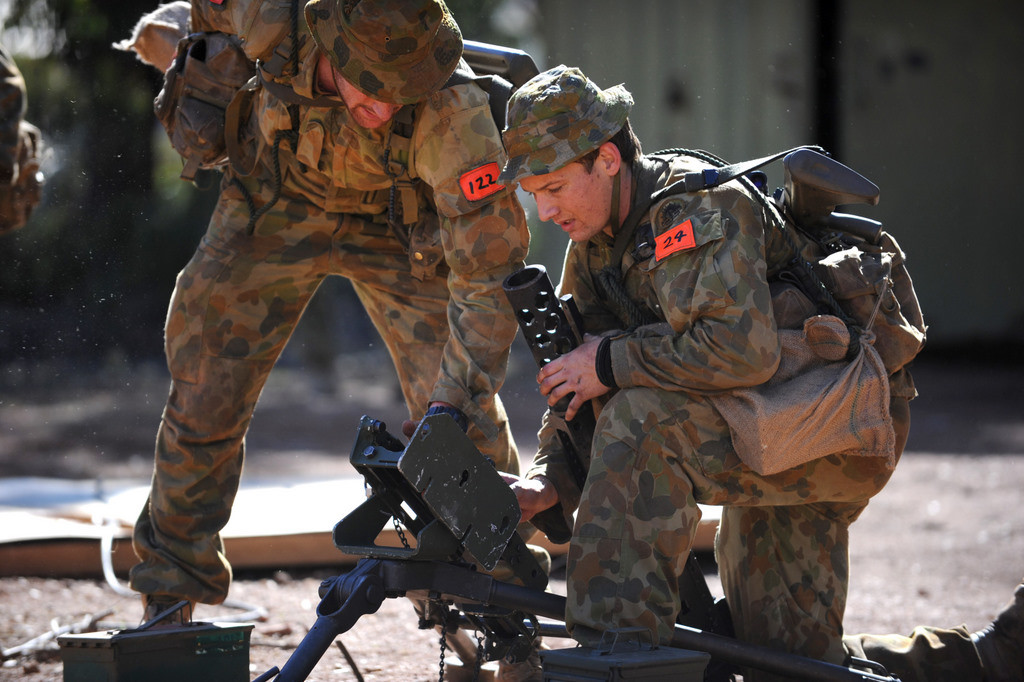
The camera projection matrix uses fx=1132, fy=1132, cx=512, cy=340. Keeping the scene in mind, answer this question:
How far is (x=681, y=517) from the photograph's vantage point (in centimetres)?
255

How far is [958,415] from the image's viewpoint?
9.32 m

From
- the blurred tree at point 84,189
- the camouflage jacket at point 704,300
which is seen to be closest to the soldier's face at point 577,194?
the camouflage jacket at point 704,300

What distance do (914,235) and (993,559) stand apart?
591 centimetres

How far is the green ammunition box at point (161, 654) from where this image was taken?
2.62m

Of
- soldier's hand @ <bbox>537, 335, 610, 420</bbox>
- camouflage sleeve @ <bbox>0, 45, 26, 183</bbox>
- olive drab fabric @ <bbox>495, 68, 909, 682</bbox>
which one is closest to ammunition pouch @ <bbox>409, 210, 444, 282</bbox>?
olive drab fabric @ <bbox>495, 68, 909, 682</bbox>

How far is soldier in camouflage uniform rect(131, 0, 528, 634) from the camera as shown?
2.95 meters

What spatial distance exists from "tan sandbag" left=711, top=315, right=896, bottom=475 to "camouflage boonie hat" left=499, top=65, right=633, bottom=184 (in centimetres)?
66

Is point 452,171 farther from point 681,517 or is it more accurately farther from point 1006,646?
point 1006,646

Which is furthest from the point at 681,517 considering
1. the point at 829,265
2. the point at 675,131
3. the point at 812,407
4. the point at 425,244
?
the point at 675,131

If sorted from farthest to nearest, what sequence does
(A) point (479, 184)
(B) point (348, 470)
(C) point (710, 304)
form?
(B) point (348, 470) → (A) point (479, 184) → (C) point (710, 304)

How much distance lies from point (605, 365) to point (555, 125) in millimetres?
587

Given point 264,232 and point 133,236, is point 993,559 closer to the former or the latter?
point 264,232

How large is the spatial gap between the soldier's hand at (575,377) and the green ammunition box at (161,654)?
37.8 inches

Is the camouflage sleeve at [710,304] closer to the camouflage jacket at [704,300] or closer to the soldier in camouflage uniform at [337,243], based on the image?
the camouflage jacket at [704,300]
